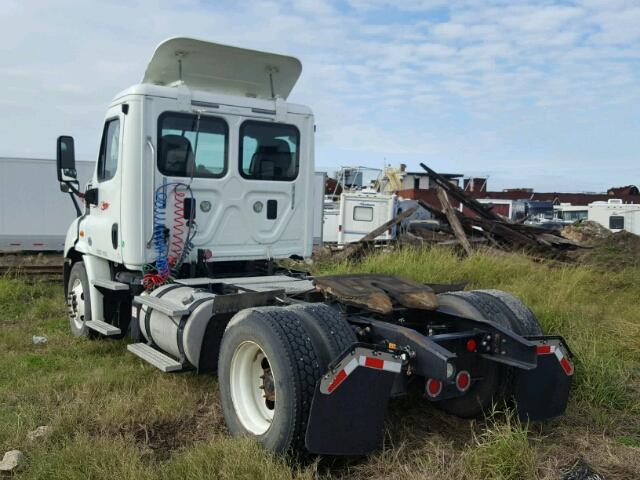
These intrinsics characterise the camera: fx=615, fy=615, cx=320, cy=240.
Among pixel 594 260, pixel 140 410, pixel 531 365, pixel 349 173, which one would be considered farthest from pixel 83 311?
pixel 349 173

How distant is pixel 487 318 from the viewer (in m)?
4.75

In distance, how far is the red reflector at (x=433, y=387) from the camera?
4.01m

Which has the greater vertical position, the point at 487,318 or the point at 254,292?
the point at 254,292

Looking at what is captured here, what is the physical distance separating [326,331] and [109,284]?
3.55 m

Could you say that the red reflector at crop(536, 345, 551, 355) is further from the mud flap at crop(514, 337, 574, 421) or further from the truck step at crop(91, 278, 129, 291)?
the truck step at crop(91, 278, 129, 291)

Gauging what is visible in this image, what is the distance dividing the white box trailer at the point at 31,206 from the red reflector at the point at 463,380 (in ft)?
41.4

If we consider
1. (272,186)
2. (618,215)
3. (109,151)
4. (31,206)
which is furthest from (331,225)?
(109,151)

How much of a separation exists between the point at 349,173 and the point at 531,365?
22240 millimetres

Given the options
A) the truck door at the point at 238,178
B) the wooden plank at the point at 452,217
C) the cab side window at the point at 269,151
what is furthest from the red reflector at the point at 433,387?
the wooden plank at the point at 452,217

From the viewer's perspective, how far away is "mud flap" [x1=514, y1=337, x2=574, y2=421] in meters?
4.36

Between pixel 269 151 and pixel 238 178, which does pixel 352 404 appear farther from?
pixel 269 151

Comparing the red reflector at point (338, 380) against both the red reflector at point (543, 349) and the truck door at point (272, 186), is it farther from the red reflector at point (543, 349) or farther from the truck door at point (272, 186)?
the truck door at point (272, 186)

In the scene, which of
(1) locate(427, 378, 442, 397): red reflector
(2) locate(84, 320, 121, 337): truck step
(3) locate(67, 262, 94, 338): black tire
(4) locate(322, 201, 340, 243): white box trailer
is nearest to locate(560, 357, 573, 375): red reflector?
(1) locate(427, 378, 442, 397): red reflector

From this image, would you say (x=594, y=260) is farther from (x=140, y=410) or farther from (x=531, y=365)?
(x=140, y=410)
